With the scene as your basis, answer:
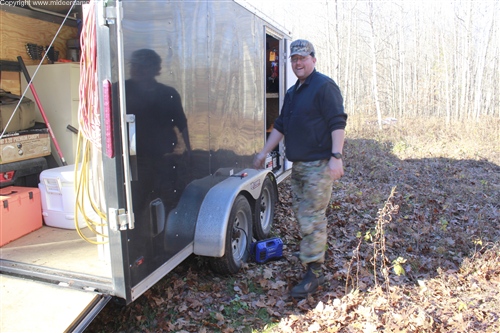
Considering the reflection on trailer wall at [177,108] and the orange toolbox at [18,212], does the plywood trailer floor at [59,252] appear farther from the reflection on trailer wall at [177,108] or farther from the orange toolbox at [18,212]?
the reflection on trailer wall at [177,108]

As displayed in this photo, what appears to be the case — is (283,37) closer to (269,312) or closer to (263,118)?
(263,118)

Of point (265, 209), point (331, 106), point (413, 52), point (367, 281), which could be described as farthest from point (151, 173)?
point (413, 52)

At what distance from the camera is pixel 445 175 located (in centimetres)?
938

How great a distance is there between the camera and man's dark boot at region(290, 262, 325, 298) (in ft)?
12.5

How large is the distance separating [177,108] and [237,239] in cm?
178

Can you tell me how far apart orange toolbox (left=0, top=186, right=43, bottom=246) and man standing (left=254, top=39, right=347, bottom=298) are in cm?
266

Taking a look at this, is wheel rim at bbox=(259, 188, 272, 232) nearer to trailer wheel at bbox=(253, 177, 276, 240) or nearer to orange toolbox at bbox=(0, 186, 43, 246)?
trailer wheel at bbox=(253, 177, 276, 240)

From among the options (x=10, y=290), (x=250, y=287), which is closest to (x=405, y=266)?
(x=250, y=287)

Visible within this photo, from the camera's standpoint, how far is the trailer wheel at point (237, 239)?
3979mm

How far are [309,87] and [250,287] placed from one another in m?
2.04

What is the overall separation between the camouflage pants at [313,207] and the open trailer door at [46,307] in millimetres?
1850

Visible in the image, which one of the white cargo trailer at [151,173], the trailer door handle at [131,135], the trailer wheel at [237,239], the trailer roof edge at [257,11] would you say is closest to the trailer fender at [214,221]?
the white cargo trailer at [151,173]

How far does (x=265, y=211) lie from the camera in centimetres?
562

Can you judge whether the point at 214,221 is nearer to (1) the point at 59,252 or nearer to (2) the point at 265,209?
(1) the point at 59,252
